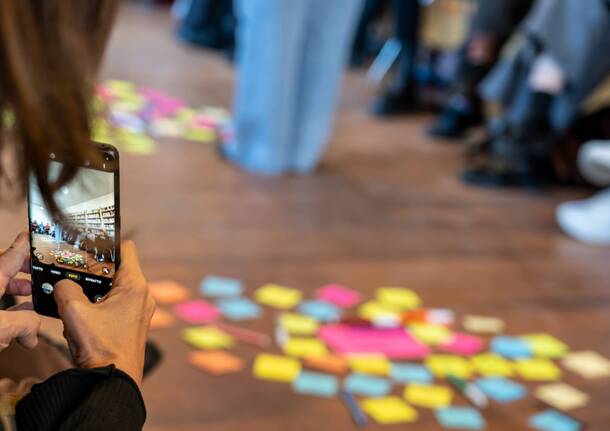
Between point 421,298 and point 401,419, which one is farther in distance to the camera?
point 421,298

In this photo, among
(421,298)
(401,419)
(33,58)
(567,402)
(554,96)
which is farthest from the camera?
(554,96)

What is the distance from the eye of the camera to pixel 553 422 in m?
1.79

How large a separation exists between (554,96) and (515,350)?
56.7 inches

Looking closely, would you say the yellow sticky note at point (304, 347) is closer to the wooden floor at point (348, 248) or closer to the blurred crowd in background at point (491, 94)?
the wooden floor at point (348, 248)

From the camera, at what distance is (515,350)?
2.06 meters

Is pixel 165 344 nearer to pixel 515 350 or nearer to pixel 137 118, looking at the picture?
pixel 515 350

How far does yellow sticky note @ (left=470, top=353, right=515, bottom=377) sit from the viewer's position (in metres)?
1.95

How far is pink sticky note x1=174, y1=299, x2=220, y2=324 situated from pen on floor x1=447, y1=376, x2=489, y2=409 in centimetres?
59

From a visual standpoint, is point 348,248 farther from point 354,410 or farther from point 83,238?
point 83,238

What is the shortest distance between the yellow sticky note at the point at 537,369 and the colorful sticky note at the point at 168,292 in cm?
83

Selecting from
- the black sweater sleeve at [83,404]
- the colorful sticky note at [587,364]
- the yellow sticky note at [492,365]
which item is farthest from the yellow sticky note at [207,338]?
the black sweater sleeve at [83,404]

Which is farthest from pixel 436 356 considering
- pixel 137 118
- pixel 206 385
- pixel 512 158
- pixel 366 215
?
pixel 137 118

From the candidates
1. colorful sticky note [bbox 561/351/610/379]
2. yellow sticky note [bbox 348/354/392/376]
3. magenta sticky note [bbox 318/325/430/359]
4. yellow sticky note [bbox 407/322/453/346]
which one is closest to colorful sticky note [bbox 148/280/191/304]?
magenta sticky note [bbox 318/325/430/359]

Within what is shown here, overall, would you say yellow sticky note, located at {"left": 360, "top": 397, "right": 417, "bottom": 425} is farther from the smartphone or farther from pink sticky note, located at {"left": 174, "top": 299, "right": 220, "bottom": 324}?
the smartphone
